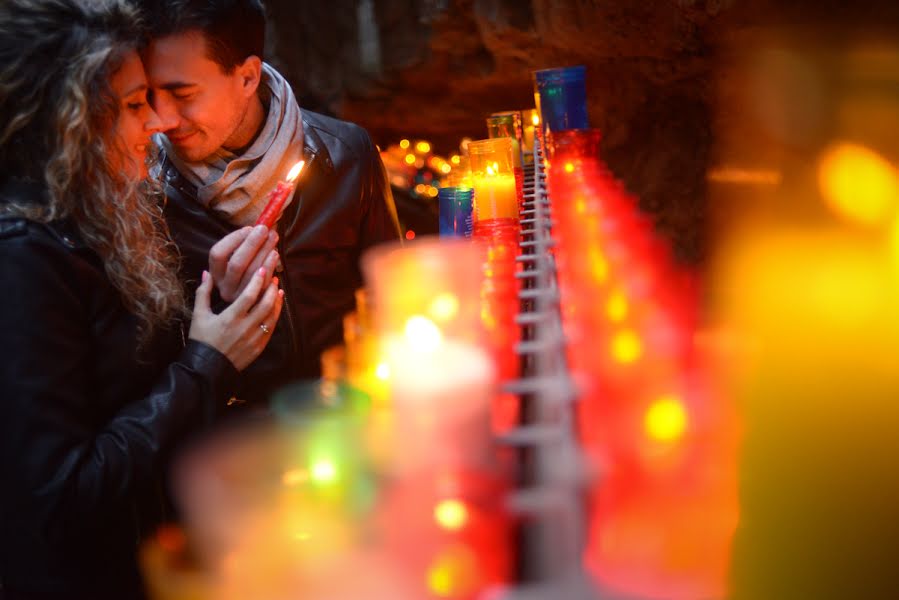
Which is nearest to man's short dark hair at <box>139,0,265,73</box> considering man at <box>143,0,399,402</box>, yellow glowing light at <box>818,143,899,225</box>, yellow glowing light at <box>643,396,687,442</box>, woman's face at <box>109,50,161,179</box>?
man at <box>143,0,399,402</box>

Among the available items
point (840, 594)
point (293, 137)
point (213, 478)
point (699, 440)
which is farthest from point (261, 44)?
point (840, 594)

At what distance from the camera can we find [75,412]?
1427mm

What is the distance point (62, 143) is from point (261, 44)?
1067 millimetres

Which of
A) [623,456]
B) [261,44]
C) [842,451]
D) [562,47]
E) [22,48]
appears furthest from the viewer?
[562,47]

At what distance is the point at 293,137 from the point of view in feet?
8.07

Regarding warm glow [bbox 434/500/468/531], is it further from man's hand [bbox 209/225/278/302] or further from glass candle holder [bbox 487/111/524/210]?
glass candle holder [bbox 487/111/524/210]

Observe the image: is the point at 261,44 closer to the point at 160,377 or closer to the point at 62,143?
the point at 62,143

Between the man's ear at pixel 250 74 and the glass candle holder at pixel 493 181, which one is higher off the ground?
the man's ear at pixel 250 74

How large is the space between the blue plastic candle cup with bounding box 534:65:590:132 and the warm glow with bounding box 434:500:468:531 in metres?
1.90

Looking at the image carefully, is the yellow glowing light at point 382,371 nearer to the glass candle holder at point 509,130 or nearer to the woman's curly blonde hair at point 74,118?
the woman's curly blonde hair at point 74,118

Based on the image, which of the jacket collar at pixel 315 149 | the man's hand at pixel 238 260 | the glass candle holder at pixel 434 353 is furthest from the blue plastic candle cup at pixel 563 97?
the glass candle holder at pixel 434 353

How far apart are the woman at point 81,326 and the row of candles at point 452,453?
26 cm

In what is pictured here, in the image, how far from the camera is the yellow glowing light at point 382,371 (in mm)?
1121

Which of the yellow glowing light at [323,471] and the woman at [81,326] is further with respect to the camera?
the woman at [81,326]
